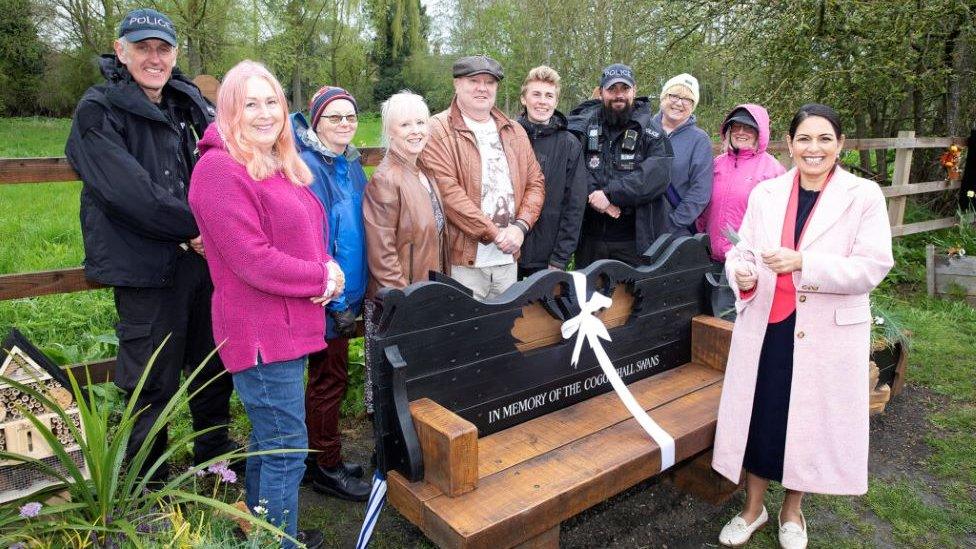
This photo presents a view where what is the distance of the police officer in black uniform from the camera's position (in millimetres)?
3922

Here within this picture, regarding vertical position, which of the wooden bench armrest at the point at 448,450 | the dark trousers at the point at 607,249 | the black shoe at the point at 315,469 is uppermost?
the dark trousers at the point at 607,249

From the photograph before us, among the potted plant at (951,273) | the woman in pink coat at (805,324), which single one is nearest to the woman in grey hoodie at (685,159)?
the woman in pink coat at (805,324)

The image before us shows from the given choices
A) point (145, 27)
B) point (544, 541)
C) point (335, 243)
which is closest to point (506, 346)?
point (544, 541)

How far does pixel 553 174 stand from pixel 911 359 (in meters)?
3.39

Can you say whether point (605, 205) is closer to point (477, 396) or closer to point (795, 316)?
point (795, 316)

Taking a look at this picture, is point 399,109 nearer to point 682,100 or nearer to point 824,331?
point 824,331

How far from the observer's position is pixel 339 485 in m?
3.21

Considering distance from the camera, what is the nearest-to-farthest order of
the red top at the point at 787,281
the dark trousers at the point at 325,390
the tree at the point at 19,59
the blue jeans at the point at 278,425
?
the blue jeans at the point at 278,425 < the red top at the point at 787,281 < the dark trousers at the point at 325,390 < the tree at the point at 19,59

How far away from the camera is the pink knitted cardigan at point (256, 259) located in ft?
7.07

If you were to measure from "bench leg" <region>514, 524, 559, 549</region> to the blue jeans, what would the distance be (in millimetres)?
819

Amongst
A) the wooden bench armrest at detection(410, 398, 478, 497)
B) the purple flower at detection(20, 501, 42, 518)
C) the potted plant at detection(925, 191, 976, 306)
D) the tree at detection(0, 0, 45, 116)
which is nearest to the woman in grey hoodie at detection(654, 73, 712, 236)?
the wooden bench armrest at detection(410, 398, 478, 497)

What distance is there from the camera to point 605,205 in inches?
158

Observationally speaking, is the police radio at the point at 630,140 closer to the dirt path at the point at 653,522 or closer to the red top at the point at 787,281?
the red top at the point at 787,281

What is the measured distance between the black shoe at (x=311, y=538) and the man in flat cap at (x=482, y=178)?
1.31 metres
